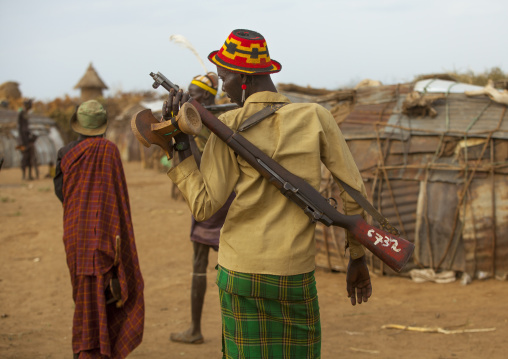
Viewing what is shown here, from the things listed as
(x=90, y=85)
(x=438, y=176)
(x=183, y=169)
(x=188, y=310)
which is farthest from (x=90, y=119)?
(x=90, y=85)

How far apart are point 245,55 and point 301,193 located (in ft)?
1.98

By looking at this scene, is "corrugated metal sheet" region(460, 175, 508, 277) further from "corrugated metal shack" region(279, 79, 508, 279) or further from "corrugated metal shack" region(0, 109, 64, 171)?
"corrugated metal shack" region(0, 109, 64, 171)

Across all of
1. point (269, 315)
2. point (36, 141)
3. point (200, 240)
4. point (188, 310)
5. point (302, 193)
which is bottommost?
point (36, 141)

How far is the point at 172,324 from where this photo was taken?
5258mm

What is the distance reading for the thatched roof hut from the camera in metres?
30.9

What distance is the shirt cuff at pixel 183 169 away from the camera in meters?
2.22

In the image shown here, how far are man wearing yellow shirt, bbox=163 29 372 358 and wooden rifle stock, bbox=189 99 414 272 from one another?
0.06 meters

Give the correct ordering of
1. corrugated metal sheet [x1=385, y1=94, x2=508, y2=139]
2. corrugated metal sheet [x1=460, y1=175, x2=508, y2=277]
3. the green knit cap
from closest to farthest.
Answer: the green knit cap → corrugated metal sheet [x1=460, y1=175, x2=508, y2=277] → corrugated metal sheet [x1=385, y1=94, x2=508, y2=139]

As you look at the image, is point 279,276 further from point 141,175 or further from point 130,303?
point 141,175

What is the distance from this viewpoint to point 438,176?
6156mm

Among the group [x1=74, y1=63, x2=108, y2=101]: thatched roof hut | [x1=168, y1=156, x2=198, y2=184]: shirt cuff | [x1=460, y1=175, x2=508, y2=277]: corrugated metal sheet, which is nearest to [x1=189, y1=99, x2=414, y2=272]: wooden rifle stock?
[x1=168, y1=156, x2=198, y2=184]: shirt cuff

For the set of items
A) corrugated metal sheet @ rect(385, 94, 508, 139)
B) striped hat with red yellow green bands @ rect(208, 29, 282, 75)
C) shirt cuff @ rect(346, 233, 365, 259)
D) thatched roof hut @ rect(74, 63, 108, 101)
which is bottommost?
thatched roof hut @ rect(74, 63, 108, 101)

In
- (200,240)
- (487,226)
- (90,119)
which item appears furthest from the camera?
(487,226)

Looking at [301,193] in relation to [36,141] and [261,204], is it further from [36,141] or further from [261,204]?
[36,141]
